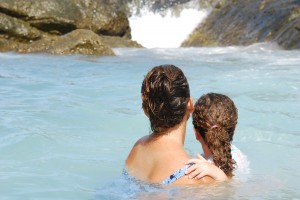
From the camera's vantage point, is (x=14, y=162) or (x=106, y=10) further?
(x=106, y=10)

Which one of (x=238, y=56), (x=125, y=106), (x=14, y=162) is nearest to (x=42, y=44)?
(x=238, y=56)

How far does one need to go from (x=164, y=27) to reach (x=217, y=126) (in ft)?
53.1

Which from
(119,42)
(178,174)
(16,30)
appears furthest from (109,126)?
(119,42)

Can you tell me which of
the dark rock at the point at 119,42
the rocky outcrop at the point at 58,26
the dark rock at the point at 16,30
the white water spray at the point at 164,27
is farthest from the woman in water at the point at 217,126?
the white water spray at the point at 164,27

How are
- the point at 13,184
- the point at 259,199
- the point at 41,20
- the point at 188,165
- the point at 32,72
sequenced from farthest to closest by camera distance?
the point at 41,20, the point at 32,72, the point at 13,184, the point at 259,199, the point at 188,165

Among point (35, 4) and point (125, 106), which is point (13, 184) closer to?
point (125, 106)

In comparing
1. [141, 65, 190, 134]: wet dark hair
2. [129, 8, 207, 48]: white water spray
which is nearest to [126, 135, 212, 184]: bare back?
[141, 65, 190, 134]: wet dark hair

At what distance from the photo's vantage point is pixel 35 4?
16.1 metres

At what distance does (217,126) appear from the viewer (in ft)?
12.9

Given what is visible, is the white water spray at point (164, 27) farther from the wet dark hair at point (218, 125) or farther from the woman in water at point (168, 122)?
the woman in water at point (168, 122)

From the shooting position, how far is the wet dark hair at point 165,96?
352 cm

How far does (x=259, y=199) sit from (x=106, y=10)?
13775 mm

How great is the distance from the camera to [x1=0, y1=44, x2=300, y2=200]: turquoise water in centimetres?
424

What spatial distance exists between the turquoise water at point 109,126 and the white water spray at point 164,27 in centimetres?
702
